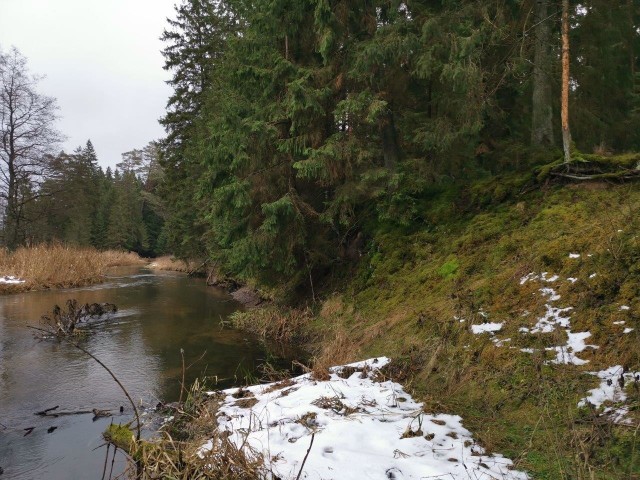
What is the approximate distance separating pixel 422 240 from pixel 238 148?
5015 millimetres

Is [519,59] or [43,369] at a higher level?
[519,59]

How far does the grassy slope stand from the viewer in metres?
3.38

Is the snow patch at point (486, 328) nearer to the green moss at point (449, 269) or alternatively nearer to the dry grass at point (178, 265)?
the green moss at point (449, 269)

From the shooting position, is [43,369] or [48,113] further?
[48,113]

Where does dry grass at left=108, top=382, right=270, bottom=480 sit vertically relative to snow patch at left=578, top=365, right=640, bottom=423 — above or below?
below

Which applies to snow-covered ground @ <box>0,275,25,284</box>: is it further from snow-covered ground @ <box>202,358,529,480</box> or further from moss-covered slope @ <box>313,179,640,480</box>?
snow-covered ground @ <box>202,358,529,480</box>

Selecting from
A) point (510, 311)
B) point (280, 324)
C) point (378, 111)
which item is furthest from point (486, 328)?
point (280, 324)

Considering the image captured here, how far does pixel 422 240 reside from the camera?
923 cm

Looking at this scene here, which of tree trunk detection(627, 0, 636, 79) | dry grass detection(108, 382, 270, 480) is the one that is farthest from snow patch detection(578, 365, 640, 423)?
tree trunk detection(627, 0, 636, 79)

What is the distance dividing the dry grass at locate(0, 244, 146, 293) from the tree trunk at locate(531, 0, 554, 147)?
19.0m

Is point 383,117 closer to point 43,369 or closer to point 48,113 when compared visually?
point 43,369

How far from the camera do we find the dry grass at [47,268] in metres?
17.1

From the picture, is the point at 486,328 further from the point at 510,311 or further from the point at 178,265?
the point at 178,265

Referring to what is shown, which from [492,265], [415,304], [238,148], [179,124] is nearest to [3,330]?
[238,148]
